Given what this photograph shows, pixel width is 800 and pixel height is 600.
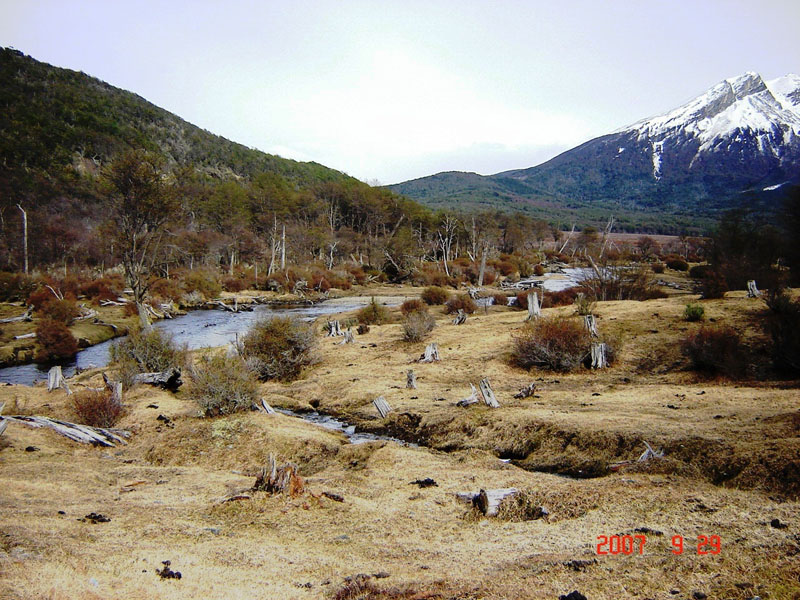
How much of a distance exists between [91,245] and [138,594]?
52.9m

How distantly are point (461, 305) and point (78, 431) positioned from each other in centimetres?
2113

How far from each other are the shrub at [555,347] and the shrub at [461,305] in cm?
1197

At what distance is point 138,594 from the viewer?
4066 millimetres

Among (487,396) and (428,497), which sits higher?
(487,396)

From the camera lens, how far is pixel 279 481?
7031 mm

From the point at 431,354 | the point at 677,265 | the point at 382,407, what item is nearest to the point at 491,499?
the point at 382,407

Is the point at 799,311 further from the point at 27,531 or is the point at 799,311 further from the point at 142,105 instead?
the point at 142,105

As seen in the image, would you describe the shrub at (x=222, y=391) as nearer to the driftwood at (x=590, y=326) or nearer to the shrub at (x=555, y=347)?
the shrub at (x=555, y=347)

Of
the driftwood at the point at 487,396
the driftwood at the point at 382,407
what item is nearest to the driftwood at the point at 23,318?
the driftwood at the point at 382,407

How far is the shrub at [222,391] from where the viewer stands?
1134 centimetres

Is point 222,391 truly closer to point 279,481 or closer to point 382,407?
point 382,407

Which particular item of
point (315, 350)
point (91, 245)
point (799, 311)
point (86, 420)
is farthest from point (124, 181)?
point (91, 245)

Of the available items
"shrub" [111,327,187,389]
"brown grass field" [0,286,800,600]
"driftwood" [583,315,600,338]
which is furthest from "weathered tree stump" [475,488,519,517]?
"shrub" [111,327,187,389]

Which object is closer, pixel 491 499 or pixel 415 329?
pixel 491 499
